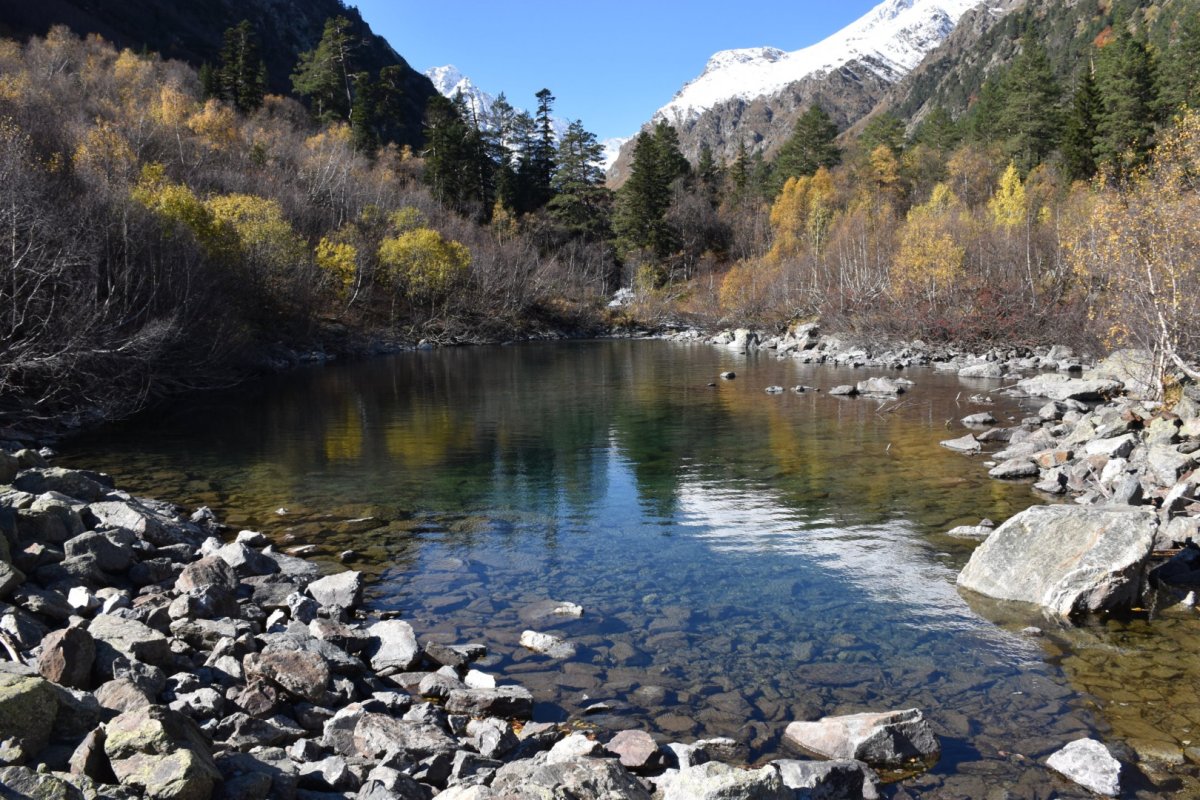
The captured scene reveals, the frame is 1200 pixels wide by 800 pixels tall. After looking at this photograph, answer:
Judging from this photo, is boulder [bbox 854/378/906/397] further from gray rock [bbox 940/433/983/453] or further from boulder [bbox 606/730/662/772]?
boulder [bbox 606/730/662/772]

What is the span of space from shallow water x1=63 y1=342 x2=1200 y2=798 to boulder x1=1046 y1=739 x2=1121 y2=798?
0.49 ft

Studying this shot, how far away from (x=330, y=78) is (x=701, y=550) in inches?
4506

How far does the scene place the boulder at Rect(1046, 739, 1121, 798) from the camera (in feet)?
21.4

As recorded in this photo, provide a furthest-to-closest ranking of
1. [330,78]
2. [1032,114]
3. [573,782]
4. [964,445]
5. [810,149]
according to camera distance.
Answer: [330,78], [810,149], [1032,114], [964,445], [573,782]

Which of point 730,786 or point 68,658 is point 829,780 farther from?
point 68,658

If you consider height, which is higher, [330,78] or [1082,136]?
[330,78]

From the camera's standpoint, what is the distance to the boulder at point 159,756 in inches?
186

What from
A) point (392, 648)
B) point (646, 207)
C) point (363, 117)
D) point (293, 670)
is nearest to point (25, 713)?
point (293, 670)

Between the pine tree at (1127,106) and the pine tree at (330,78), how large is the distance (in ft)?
297

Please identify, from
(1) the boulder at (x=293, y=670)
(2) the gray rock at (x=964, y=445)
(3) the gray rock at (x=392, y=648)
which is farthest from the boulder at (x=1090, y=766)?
(2) the gray rock at (x=964, y=445)

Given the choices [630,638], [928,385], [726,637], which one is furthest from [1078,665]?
[928,385]

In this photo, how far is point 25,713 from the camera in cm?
505

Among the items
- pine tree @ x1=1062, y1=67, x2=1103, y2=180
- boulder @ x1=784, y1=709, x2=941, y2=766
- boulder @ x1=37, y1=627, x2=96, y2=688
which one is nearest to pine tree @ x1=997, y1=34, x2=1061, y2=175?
pine tree @ x1=1062, y1=67, x2=1103, y2=180

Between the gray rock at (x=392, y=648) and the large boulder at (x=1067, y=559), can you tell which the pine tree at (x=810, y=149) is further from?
the gray rock at (x=392, y=648)
